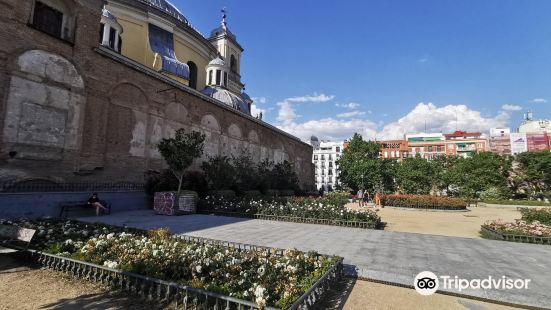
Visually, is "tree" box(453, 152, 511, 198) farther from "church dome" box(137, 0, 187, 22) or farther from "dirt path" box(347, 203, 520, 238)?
A: "church dome" box(137, 0, 187, 22)

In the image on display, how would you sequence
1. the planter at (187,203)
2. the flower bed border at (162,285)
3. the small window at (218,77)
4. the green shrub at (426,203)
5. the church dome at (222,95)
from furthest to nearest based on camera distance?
the small window at (218,77) → the church dome at (222,95) → the green shrub at (426,203) → the planter at (187,203) → the flower bed border at (162,285)

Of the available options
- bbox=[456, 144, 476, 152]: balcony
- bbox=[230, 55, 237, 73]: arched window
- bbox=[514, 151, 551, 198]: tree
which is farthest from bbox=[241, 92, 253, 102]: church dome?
bbox=[456, 144, 476, 152]: balcony

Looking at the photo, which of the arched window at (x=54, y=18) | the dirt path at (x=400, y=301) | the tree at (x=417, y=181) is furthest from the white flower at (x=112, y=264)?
the tree at (x=417, y=181)

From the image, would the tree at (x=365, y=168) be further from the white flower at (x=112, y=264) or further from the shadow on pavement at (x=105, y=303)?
the shadow on pavement at (x=105, y=303)

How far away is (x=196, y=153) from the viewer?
46.3 ft

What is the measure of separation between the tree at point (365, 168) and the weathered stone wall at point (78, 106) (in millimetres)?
34200

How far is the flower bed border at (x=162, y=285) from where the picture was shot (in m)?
3.48

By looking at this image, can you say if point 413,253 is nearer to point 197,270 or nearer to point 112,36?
point 197,270

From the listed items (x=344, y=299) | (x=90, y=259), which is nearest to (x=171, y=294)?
(x=90, y=259)

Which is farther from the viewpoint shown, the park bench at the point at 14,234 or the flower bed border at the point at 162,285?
the park bench at the point at 14,234

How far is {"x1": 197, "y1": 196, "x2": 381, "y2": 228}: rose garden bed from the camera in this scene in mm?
10815

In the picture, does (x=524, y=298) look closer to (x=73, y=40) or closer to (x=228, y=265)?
(x=228, y=265)

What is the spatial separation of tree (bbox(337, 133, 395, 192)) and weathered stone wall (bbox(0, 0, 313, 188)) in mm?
34200

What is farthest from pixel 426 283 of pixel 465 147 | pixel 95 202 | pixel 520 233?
pixel 465 147
